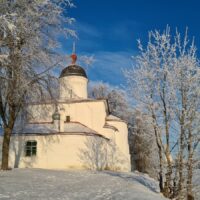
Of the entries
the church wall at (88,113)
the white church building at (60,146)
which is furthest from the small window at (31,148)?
the church wall at (88,113)

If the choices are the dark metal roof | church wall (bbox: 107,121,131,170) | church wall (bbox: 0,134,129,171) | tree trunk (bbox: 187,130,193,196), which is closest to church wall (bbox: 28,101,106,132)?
church wall (bbox: 107,121,131,170)

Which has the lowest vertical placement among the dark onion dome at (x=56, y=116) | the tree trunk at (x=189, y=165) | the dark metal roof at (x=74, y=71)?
the tree trunk at (x=189, y=165)

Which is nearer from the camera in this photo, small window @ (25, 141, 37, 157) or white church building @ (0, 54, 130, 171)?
white church building @ (0, 54, 130, 171)

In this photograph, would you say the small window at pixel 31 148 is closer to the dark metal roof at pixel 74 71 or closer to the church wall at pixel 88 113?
the church wall at pixel 88 113

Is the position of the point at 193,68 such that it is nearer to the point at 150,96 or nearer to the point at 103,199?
the point at 150,96

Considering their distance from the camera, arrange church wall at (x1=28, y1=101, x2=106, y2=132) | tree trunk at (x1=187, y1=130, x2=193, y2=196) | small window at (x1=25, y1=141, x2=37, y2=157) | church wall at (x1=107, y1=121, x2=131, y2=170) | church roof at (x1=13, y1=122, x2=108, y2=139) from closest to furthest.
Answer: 1. tree trunk at (x1=187, y1=130, x2=193, y2=196)
2. small window at (x1=25, y1=141, x2=37, y2=157)
3. church roof at (x1=13, y1=122, x2=108, y2=139)
4. church wall at (x1=28, y1=101, x2=106, y2=132)
5. church wall at (x1=107, y1=121, x2=131, y2=170)

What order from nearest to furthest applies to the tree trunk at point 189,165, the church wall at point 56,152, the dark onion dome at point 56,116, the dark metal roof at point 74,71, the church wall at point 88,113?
the tree trunk at point 189,165
the church wall at point 56,152
the dark onion dome at point 56,116
the church wall at point 88,113
the dark metal roof at point 74,71

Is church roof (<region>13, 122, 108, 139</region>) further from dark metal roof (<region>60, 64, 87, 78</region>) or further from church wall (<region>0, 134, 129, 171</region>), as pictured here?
dark metal roof (<region>60, 64, 87, 78</region>)

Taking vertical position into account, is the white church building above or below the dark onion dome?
below

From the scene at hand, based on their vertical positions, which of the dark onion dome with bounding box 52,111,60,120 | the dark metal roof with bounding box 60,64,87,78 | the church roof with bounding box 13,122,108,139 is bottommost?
the church roof with bounding box 13,122,108,139

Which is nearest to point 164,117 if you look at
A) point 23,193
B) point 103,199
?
point 103,199

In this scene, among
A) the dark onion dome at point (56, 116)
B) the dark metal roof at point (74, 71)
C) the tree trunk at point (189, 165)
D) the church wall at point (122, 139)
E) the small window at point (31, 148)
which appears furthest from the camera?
the dark metal roof at point (74, 71)

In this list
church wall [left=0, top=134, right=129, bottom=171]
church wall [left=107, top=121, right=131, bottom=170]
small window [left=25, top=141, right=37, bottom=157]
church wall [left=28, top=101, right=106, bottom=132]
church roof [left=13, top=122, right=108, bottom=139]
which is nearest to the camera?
church wall [left=0, top=134, right=129, bottom=171]

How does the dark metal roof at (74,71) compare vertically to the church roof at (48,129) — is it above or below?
above
